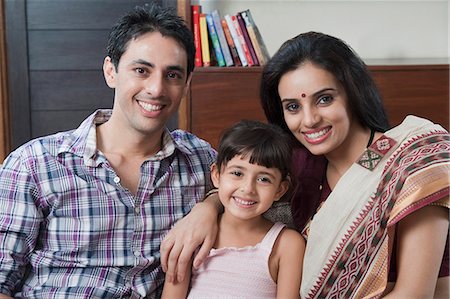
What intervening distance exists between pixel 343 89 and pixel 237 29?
4.88 ft

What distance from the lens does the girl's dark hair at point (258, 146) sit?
59.4 inches

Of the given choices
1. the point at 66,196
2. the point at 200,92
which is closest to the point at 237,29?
the point at 200,92

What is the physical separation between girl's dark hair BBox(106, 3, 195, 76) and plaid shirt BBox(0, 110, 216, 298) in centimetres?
26

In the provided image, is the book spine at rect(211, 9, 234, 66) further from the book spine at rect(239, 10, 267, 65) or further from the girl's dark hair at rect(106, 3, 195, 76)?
the girl's dark hair at rect(106, 3, 195, 76)

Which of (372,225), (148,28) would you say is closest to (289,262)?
(372,225)

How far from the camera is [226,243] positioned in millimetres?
1562

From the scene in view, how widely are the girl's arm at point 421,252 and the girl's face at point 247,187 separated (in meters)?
0.34

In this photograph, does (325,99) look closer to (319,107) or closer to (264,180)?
(319,107)

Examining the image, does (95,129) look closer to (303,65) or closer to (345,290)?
(303,65)

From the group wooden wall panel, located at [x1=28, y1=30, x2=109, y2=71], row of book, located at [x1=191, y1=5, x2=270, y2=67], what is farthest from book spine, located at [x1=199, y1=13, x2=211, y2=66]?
wooden wall panel, located at [x1=28, y1=30, x2=109, y2=71]

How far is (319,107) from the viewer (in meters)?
1.48

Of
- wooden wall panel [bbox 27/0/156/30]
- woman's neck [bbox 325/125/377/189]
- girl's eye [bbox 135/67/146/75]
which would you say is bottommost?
woman's neck [bbox 325/125/377/189]

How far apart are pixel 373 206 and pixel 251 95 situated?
4.99ft

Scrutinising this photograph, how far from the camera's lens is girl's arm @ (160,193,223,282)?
1.49 m
